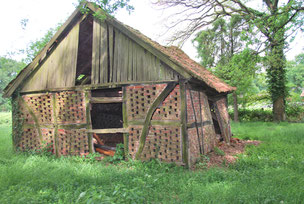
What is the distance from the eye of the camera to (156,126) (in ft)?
23.5

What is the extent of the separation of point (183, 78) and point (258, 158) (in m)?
3.82

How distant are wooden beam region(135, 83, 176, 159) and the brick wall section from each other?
0.10m

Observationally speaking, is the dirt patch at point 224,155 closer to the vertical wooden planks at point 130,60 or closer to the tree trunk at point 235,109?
the vertical wooden planks at point 130,60

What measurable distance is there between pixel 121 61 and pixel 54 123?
12.7 ft

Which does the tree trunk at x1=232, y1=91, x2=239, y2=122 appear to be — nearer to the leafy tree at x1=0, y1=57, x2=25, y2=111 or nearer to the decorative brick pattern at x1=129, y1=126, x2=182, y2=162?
the decorative brick pattern at x1=129, y1=126, x2=182, y2=162

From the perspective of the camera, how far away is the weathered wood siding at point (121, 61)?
23.7 ft

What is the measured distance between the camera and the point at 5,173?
5594 millimetres

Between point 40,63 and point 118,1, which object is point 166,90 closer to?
point 118,1

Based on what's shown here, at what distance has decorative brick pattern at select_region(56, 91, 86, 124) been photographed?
8.30 metres

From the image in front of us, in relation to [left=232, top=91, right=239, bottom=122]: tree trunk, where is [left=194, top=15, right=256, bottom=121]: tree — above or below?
above

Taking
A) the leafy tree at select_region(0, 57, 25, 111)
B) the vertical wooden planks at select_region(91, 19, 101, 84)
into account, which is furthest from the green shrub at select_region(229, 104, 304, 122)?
the leafy tree at select_region(0, 57, 25, 111)

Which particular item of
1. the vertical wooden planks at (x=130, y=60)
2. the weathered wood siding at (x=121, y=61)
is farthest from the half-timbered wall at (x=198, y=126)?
the vertical wooden planks at (x=130, y=60)

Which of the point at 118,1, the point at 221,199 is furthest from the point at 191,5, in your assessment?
the point at 221,199

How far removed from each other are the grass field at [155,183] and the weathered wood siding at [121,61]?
300cm
